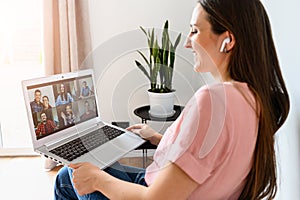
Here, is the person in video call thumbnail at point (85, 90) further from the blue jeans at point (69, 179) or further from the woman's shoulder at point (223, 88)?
the woman's shoulder at point (223, 88)

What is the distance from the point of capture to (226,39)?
2.62 ft

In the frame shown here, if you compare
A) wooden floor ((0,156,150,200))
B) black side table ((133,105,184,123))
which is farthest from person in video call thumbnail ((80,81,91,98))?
wooden floor ((0,156,150,200))

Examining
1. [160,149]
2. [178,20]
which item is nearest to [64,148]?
[160,149]

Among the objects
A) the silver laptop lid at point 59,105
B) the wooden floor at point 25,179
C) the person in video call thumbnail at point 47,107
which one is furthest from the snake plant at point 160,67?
the wooden floor at point 25,179

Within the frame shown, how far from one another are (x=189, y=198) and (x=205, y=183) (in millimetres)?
61

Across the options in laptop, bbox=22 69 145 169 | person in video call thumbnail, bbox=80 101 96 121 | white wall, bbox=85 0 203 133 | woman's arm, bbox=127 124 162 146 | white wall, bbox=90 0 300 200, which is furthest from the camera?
white wall, bbox=85 0 203 133

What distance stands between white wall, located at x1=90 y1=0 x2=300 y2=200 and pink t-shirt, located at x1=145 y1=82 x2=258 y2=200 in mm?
333

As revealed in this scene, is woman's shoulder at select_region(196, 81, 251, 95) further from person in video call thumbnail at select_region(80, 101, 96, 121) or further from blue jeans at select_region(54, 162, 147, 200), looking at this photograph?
person in video call thumbnail at select_region(80, 101, 96, 121)

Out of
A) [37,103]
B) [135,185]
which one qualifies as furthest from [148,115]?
[135,185]

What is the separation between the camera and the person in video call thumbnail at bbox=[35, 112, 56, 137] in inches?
46.2

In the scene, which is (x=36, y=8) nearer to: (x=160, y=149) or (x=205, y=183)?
(x=160, y=149)

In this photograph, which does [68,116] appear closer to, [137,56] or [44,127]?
[44,127]

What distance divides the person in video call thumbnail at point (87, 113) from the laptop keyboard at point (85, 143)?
82mm

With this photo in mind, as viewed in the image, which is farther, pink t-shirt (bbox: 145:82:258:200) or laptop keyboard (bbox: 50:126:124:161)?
laptop keyboard (bbox: 50:126:124:161)
